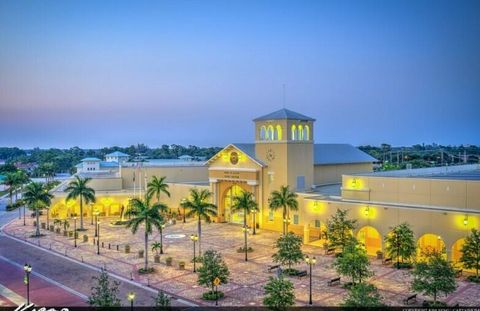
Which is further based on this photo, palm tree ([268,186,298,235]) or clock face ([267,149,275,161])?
clock face ([267,149,275,161])

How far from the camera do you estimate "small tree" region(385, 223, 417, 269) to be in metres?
41.3

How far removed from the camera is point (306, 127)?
64.7m

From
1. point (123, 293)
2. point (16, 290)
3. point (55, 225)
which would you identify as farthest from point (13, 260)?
point (55, 225)

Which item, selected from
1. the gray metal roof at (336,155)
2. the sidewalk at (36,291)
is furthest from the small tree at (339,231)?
the sidewalk at (36,291)

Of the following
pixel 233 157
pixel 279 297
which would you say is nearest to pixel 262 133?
pixel 233 157

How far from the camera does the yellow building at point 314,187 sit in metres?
43.5

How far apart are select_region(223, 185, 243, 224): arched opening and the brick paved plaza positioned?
2.08m

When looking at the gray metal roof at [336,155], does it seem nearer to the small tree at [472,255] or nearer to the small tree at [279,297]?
the small tree at [472,255]

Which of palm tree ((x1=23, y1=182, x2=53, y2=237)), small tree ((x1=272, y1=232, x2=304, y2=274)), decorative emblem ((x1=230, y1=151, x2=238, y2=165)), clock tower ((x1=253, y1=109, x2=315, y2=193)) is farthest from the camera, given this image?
decorative emblem ((x1=230, y1=151, x2=238, y2=165))

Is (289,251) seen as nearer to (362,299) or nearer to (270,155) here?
(362,299)

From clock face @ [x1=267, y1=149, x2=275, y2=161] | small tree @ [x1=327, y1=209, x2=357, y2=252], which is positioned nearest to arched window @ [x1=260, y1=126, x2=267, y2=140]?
clock face @ [x1=267, y1=149, x2=275, y2=161]

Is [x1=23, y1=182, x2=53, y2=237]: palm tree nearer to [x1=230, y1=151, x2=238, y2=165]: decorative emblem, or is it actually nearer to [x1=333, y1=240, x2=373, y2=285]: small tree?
[x1=230, y1=151, x2=238, y2=165]: decorative emblem

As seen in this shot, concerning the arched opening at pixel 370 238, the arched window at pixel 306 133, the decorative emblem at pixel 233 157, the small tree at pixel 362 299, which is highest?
the arched window at pixel 306 133

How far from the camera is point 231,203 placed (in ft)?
222
